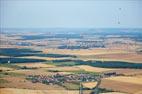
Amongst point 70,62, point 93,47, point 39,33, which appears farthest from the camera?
point 39,33

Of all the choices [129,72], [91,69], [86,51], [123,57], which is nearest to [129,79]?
[129,72]

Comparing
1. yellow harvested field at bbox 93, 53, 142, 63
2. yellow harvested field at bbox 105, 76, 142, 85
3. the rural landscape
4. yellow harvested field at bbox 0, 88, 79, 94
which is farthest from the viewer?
yellow harvested field at bbox 93, 53, 142, 63

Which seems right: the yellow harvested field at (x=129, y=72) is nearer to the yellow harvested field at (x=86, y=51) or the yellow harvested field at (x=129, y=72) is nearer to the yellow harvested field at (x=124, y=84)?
the yellow harvested field at (x=124, y=84)

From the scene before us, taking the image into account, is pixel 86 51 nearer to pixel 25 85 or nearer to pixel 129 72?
pixel 129 72

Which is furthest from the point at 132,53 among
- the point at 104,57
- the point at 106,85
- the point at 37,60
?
the point at 106,85

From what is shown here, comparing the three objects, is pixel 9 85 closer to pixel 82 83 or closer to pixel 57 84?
pixel 57 84

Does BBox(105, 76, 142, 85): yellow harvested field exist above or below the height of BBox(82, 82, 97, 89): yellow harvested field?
above

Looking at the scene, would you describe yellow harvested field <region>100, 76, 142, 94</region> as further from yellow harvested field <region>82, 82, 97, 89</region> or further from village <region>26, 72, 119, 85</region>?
village <region>26, 72, 119, 85</region>

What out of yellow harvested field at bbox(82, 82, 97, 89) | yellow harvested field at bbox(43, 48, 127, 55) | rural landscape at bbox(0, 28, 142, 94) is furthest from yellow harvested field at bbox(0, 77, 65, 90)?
yellow harvested field at bbox(43, 48, 127, 55)
